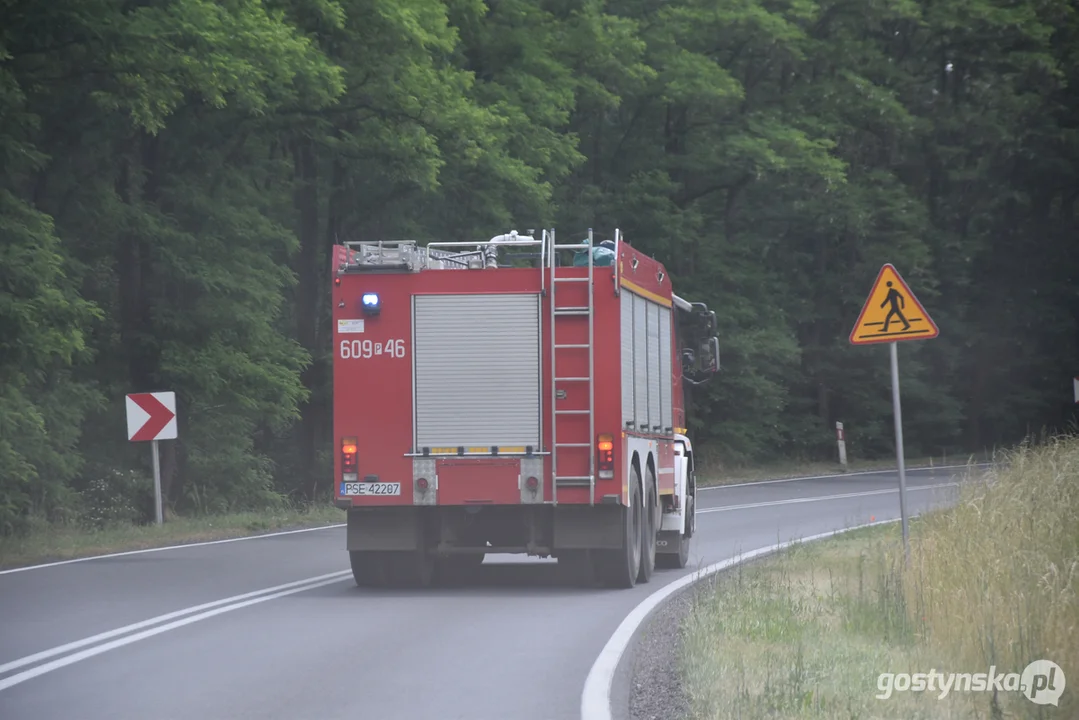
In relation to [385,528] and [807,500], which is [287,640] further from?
[807,500]

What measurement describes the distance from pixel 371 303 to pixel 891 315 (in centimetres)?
508

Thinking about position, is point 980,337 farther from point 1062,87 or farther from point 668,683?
point 668,683

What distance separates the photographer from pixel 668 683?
31.7 feet

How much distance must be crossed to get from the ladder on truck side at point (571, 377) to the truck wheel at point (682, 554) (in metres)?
3.98

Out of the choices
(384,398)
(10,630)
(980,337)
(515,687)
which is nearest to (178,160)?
(384,398)

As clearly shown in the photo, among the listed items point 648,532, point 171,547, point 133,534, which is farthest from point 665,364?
point 133,534

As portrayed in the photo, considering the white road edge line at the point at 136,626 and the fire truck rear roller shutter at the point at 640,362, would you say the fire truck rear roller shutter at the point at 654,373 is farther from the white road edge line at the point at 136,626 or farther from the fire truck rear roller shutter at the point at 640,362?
the white road edge line at the point at 136,626

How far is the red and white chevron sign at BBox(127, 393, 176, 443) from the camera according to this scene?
23547 millimetres

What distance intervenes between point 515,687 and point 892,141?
42.8m

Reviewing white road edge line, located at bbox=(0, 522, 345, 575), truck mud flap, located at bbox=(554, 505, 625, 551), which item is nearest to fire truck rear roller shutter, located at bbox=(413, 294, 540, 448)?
truck mud flap, located at bbox=(554, 505, 625, 551)

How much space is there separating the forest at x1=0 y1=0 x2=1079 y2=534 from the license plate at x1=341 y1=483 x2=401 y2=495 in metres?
8.12

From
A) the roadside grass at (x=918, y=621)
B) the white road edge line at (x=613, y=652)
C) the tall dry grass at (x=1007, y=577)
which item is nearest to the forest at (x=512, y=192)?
the white road edge line at (x=613, y=652)

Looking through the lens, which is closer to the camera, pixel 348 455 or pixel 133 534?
pixel 348 455
